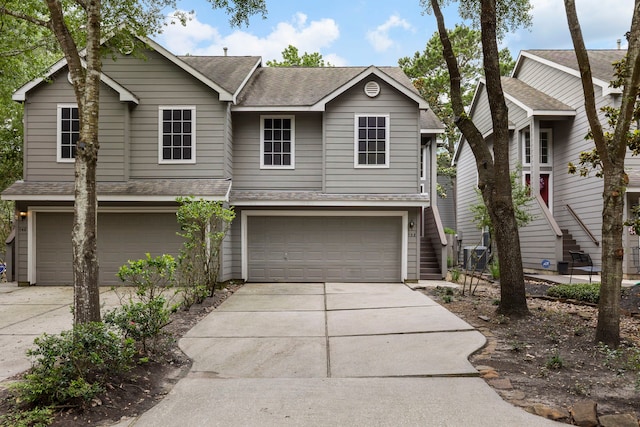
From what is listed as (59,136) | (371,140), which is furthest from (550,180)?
(59,136)

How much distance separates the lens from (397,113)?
1214 cm

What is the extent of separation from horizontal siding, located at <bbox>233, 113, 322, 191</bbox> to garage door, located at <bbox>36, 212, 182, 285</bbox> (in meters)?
2.36

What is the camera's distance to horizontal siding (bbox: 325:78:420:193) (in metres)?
12.1

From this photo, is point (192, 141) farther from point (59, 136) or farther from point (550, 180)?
point (550, 180)

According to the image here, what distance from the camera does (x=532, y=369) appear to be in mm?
4648

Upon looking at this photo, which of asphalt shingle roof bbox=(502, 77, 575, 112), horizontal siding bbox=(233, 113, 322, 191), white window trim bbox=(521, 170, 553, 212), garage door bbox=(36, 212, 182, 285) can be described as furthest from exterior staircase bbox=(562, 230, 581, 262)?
garage door bbox=(36, 212, 182, 285)

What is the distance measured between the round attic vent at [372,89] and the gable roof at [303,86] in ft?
0.76

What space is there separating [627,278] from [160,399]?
13274 mm

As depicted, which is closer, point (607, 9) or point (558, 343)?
point (558, 343)

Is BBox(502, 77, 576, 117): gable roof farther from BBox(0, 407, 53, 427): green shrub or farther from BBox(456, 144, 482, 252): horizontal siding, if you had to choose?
BBox(0, 407, 53, 427): green shrub

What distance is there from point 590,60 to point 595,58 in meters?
0.78

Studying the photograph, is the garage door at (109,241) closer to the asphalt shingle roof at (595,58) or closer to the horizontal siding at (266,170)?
the horizontal siding at (266,170)

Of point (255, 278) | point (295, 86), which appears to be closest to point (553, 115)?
point (295, 86)

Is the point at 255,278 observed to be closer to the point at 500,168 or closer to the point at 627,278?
the point at 500,168
